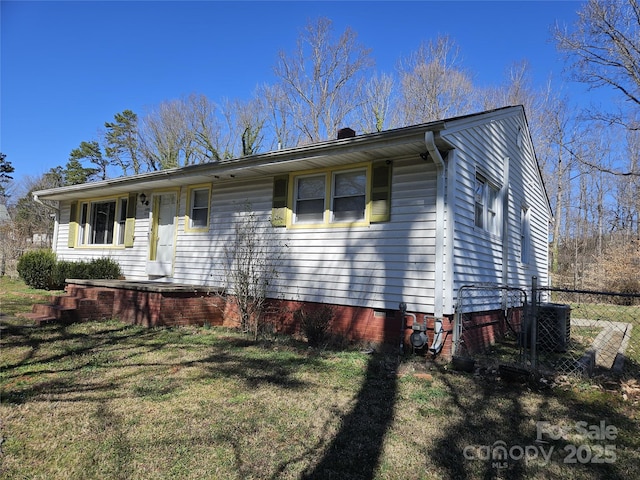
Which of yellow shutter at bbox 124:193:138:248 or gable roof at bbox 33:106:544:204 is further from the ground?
gable roof at bbox 33:106:544:204

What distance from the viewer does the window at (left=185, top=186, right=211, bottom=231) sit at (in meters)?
9.34

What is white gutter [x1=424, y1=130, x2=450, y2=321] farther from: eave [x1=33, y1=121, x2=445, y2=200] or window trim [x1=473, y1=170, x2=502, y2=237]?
window trim [x1=473, y1=170, x2=502, y2=237]

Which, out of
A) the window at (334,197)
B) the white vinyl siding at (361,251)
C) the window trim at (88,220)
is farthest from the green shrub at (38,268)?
the window at (334,197)

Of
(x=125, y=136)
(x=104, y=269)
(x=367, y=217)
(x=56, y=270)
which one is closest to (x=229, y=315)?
(x=367, y=217)

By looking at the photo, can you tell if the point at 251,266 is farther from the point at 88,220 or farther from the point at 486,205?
the point at 88,220

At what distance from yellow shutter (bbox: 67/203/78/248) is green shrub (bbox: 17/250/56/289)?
0.64 meters

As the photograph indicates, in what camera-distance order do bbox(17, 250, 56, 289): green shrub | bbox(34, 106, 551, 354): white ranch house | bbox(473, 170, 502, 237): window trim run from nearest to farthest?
bbox(34, 106, 551, 354): white ranch house
bbox(473, 170, 502, 237): window trim
bbox(17, 250, 56, 289): green shrub

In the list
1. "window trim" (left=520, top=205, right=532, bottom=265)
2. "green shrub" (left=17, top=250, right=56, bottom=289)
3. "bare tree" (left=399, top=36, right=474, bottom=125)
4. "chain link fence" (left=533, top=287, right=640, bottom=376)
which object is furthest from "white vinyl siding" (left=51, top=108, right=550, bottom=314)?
"bare tree" (left=399, top=36, right=474, bottom=125)

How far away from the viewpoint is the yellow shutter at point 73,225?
40.4ft

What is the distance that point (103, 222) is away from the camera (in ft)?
39.0

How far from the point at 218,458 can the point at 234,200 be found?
21.1 ft

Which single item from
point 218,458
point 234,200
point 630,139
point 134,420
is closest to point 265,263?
point 234,200

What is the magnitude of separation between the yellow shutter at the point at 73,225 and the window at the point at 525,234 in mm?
12735

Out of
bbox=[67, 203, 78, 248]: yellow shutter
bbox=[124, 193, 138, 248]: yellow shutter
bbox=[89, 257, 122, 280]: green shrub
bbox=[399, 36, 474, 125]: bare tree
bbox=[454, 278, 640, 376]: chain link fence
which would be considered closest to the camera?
bbox=[454, 278, 640, 376]: chain link fence
